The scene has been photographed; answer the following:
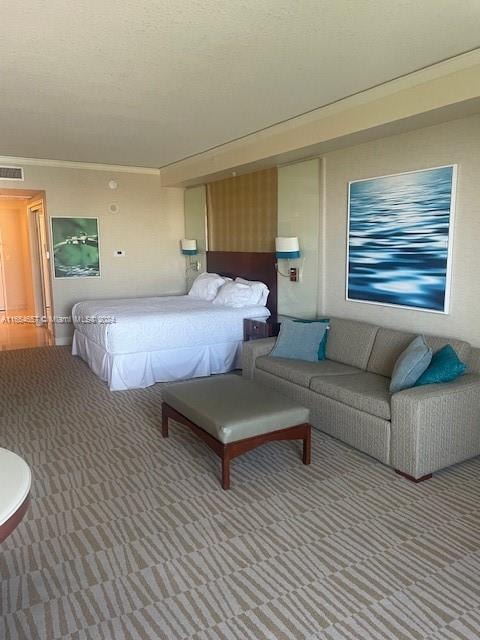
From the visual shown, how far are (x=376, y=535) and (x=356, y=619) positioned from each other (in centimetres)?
61

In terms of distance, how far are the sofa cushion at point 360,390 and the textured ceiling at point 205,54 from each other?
2.18 metres

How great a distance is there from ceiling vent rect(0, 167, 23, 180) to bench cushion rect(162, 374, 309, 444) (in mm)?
4438

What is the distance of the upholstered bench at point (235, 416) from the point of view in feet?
9.37

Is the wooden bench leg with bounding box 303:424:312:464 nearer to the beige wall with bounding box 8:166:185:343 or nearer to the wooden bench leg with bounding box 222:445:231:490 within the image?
the wooden bench leg with bounding box 222:445:231:490

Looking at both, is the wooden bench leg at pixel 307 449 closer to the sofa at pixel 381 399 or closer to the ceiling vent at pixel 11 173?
the sofa at pixel 381 399

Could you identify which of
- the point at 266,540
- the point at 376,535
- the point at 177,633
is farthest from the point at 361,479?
the point at 177,633

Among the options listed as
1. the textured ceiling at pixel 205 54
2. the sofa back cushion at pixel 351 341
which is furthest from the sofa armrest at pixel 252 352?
the textured ceiling at pixel 205 54

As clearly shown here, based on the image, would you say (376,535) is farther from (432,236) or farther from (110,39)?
(110,39)

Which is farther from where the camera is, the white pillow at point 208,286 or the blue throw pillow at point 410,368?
the white pillow at point 208,286

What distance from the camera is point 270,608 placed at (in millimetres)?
1930

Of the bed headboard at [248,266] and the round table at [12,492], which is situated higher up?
the bed headboard at [248,266]

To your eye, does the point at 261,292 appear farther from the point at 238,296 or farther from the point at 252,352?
the point at 252,352

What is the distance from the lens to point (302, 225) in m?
5.08

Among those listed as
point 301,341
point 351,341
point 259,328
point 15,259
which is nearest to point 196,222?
point 259,328
